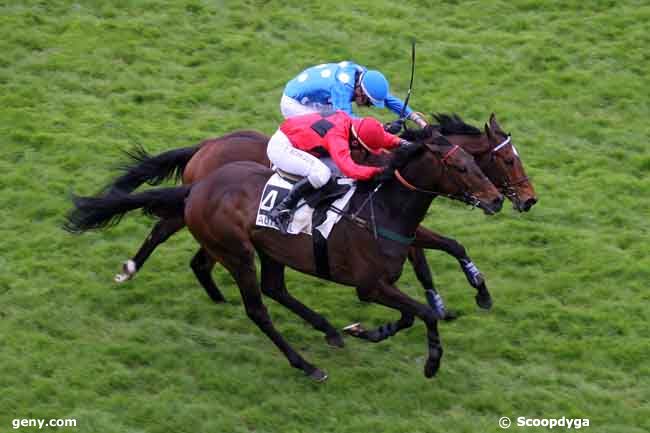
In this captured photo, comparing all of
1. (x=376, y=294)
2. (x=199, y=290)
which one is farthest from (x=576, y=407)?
(x=199, y=290)

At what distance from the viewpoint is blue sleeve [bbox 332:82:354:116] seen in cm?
746

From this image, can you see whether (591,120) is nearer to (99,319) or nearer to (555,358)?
(555,358)

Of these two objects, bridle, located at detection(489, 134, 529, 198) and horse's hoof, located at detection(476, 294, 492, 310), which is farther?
horse's hoof, located at detection(476, 294, 492, 310)

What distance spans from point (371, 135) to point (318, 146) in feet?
1.39

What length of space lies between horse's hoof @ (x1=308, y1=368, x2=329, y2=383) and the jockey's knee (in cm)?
127

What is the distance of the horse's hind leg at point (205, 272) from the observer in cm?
793

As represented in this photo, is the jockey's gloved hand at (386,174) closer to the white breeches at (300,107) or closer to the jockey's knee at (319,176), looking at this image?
the jockey's knee at (319,176)

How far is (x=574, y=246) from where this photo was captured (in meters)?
8.66

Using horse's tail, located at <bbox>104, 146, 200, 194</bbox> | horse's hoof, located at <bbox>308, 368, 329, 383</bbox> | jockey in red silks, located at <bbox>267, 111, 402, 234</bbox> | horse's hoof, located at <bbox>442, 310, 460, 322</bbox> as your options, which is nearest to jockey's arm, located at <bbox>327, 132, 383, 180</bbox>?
jockey in red silks, located at <bbox>267, 111, 402, 234</bbox>

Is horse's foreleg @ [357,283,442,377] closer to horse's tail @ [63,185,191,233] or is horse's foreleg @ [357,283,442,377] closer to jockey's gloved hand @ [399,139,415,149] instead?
jockey's gloved hand @ [399,139,415,149]

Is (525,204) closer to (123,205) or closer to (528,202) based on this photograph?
(528,202)

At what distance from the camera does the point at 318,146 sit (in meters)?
6.88

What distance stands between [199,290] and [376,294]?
2.02 meters

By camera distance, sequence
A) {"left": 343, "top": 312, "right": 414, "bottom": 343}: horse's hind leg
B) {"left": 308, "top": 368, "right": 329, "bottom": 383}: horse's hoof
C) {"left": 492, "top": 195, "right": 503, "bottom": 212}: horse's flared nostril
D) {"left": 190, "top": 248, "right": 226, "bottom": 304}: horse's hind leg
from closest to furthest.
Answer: {"left": 492, "top": 195, "right": 503, "bottom": 212}: horse's flared nostril
{"left": 308, "top": 368, "right": 329, "bottom": 383}: horse's hoof
{"left": 343, "top": 312, "right": 414, "bottom": 343}: horse's hind leg
{"left": 190, "top": 248, "right": 226, "bottom": 304}: horse's hind leg
